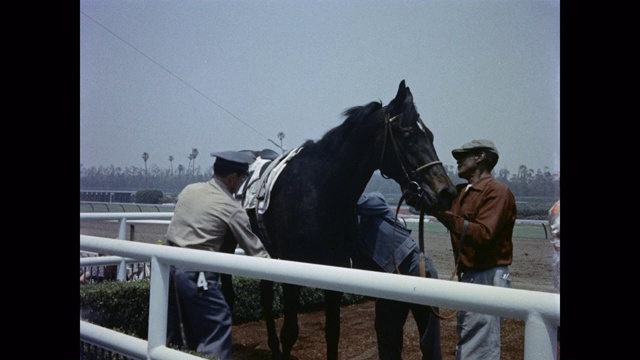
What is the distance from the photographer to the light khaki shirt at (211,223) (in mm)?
2412

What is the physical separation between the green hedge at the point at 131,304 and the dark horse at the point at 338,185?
1.79ft

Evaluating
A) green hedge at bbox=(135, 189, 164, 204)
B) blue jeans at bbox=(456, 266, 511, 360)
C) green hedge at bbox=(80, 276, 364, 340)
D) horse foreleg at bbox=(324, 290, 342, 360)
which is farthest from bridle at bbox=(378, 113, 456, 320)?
green hedge at bbox=(135, 189, 164, 204)

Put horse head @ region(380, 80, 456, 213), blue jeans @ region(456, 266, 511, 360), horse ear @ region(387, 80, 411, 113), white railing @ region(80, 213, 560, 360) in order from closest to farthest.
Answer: white railing @ region(80, 213, 560, 360) < blue jeans @ region(456, 266, 511, 360) < horse head @ region(380, 80, 456, 213) < horse ear @ region(387, 80, 411, 113)

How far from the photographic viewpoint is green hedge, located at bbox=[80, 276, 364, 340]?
11.2 feet

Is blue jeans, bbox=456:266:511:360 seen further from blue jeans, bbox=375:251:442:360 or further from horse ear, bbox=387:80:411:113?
horse ear, bbox=387:80:411:113

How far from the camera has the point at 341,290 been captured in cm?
133

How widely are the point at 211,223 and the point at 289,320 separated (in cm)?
64

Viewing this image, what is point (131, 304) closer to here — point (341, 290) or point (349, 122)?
point (349, 122)

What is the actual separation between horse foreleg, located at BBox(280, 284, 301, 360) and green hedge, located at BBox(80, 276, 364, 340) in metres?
0.48

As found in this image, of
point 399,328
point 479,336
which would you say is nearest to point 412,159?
point 399,328

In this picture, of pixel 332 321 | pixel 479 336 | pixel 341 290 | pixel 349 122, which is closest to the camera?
pixel 341 290
